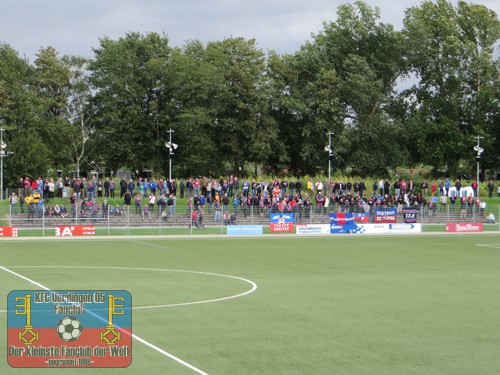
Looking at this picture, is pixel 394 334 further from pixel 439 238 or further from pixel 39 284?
pixel 439 238

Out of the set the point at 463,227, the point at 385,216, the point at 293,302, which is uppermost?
the point at 385,216

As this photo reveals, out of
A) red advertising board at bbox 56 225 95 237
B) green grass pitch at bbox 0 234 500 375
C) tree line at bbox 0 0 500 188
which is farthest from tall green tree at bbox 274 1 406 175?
green grass pitch at bbox 0 234 500 375

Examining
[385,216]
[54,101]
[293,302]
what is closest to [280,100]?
[54,101]

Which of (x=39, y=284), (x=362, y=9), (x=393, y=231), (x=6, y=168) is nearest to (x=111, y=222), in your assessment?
(x=393, y=231)

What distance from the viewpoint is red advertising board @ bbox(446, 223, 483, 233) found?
58438 mm

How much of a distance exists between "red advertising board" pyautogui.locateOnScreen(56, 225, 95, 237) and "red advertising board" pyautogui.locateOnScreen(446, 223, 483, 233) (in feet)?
85.0

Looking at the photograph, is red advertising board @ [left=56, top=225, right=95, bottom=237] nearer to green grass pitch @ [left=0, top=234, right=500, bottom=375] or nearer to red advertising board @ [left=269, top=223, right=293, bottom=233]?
green grass pitch @ [left=0, top=234, right=500, bottom=375]

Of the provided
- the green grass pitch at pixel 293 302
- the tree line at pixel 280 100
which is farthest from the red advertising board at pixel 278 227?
the tree line at pixel 280 100

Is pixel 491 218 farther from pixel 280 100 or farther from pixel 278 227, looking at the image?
pixel 280 100

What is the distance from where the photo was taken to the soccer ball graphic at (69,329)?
1667 centimetres

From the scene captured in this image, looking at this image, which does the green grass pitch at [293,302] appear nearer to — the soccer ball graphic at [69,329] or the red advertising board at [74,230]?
the soccer ball graphic at [69,329]

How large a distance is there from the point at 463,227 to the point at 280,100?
40084mm

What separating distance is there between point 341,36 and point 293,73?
789 cm

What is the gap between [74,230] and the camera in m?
51.0
